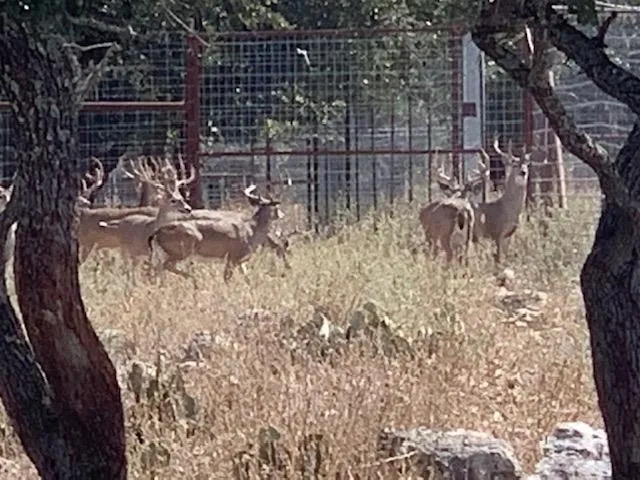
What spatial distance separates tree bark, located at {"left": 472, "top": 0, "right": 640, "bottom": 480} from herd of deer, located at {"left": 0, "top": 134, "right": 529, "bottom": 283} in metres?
9.21

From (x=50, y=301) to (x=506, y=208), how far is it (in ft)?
33.7

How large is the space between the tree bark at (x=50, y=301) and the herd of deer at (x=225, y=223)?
26.7 ft

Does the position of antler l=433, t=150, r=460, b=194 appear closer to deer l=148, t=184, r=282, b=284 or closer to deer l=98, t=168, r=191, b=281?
deer l=148, t=184, r=282, b=284

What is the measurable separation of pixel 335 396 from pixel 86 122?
11102 millimetres

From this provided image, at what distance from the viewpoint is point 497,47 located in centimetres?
358

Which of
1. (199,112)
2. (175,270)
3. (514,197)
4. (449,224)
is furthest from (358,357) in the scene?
(199,112)

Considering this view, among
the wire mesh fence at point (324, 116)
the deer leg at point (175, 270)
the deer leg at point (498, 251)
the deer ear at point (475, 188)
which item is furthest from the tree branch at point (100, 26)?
the deer ear at point (475, 188)

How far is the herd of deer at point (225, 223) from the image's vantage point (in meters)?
13.8

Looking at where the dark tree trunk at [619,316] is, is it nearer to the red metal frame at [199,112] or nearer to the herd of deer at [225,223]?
the herd of deer at [225,223]

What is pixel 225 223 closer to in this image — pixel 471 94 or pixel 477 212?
pixel 477 212

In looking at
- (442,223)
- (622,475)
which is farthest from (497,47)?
(442,223)

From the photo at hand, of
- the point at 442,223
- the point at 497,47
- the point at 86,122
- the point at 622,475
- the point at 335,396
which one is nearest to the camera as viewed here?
the point at 497,47

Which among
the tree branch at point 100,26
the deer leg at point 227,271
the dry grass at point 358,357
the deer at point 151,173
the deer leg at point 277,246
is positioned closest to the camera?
the tree branch at point 100,26

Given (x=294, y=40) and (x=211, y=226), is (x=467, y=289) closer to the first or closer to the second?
(x=211, y=226)
